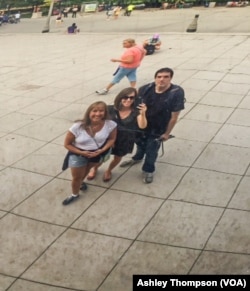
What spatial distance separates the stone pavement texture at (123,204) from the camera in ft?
13.8

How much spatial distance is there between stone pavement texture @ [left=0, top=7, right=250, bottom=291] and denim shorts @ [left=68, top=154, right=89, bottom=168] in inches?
21.0

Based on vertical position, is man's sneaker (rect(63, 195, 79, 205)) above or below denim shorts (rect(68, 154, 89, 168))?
below

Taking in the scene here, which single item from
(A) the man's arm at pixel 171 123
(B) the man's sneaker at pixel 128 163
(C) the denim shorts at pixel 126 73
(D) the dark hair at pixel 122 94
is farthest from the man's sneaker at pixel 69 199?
(C) the denim shorts at pixel 126 73

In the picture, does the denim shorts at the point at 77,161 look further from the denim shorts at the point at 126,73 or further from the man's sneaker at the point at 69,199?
the denim shorts at the point at 126,73

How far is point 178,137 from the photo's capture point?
23.9 ft

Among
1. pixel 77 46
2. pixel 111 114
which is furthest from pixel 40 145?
pixel 77 46

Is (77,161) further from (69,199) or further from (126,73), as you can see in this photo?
(126,73)

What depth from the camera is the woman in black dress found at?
17.5 ft

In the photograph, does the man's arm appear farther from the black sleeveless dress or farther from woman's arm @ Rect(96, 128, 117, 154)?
woman's arm @ Rect(96, 128, 117, 154)

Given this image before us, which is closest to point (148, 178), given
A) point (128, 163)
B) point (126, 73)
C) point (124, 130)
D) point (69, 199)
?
point (128, 163)

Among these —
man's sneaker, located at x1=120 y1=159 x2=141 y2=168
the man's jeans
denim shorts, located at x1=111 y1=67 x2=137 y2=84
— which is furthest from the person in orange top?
the man's jeans

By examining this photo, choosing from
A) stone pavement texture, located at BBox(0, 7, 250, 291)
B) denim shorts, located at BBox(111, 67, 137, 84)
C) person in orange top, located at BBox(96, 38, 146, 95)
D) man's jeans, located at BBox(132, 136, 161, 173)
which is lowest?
stone pavement texture, located at BBox(0, 7, 250, 291)

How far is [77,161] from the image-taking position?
16.8 feet

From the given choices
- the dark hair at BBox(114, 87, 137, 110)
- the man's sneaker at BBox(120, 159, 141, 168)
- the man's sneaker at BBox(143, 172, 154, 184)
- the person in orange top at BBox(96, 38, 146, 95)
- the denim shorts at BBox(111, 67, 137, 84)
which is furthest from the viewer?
the denim shorts at BBox(111, 67, 137, 84)
